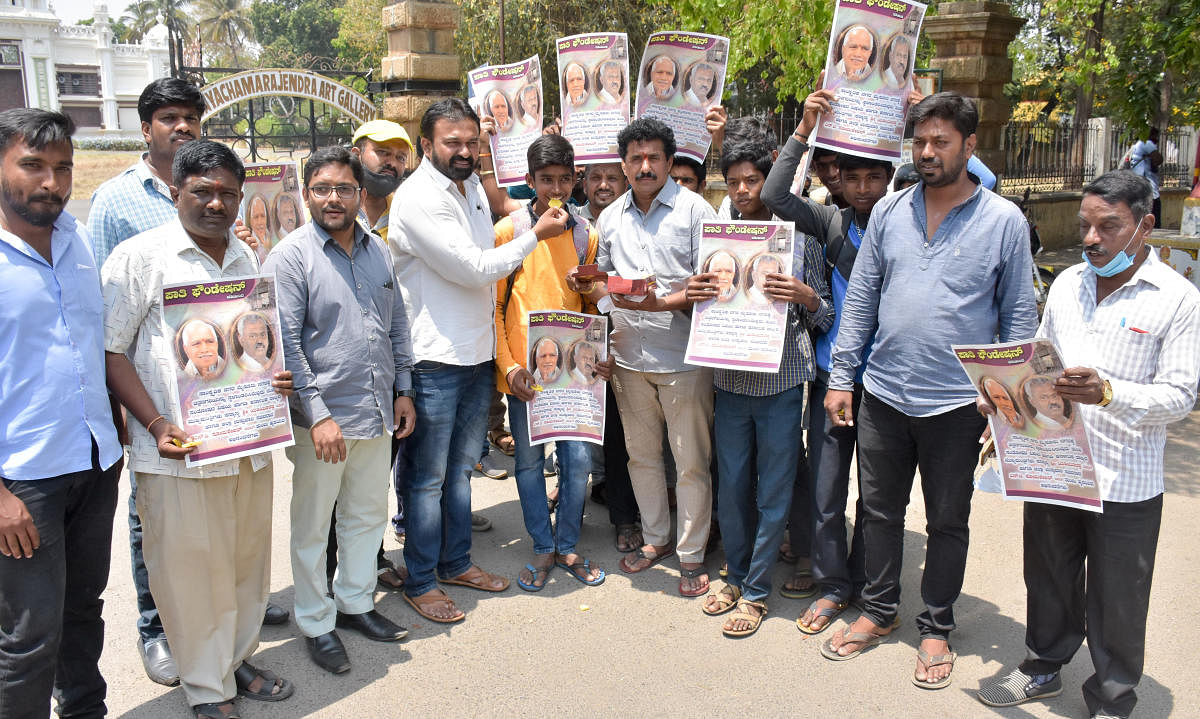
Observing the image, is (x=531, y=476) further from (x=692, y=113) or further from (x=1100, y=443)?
(x=1100, y=443)

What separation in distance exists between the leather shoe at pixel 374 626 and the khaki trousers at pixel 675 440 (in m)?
1.41

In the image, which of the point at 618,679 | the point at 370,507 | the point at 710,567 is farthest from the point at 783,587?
the point at 370,507

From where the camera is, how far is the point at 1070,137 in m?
15.8

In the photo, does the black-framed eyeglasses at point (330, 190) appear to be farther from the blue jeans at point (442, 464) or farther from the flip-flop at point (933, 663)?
the flip-flop at point (933, 663)

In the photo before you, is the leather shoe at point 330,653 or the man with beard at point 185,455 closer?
the man with beard at point 185,455

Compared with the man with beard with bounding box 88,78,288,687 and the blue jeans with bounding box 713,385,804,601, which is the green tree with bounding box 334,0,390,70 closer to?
the man with beard with bounding box 88,78,288,687

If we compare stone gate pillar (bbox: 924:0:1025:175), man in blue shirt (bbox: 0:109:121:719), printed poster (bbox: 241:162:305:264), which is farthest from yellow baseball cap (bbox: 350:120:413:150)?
stone gate pillar (bbox: 924:0:1025:175)

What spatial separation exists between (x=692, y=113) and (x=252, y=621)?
11.0ft

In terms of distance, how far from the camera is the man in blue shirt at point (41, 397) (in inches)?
110

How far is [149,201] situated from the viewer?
3.73m

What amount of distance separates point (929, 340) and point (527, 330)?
1907 mm

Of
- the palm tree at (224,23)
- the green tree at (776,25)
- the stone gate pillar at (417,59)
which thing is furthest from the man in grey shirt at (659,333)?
the palm tree at (224,23)

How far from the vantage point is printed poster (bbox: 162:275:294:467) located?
123 inches

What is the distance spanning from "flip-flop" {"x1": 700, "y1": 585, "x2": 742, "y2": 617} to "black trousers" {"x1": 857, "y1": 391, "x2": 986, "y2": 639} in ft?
2.11
